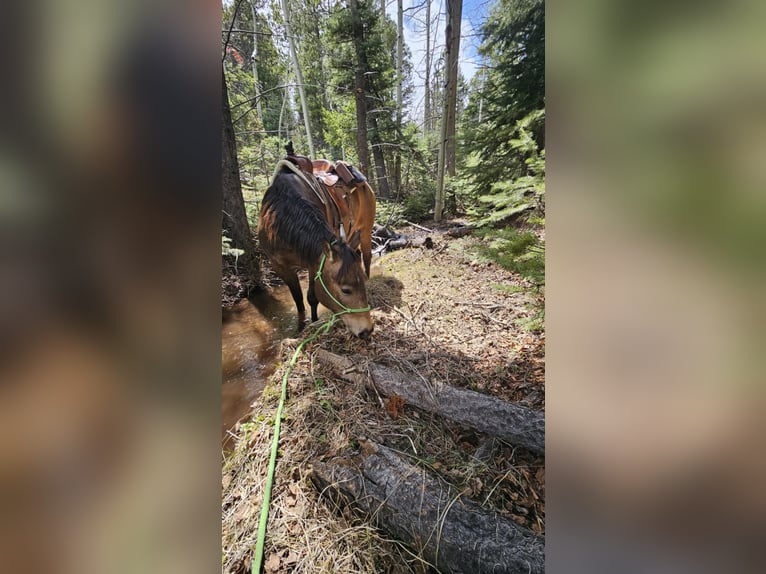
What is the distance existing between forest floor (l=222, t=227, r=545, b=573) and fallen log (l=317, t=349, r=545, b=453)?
0.29 ft

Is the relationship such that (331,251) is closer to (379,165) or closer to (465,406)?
(465,406)

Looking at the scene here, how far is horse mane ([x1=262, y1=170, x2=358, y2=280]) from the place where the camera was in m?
3.09

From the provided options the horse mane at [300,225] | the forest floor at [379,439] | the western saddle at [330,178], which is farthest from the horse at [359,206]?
the forest floor at [379,439]

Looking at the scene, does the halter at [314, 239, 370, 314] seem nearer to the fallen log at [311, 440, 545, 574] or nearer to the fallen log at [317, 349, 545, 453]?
the fallen log at [317, 349, 545, 453]

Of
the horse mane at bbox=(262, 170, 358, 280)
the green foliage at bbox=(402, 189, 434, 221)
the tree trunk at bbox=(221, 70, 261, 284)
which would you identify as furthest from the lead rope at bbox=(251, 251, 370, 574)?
the green foliage at bbox=(402, 189, 434, 221)

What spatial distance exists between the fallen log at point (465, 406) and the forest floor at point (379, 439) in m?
0.09

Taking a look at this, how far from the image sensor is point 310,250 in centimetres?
322

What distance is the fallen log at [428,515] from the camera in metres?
1.26

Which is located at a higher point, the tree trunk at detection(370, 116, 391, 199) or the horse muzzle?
the tree trunk at detection(370, 116, 391, 199)
